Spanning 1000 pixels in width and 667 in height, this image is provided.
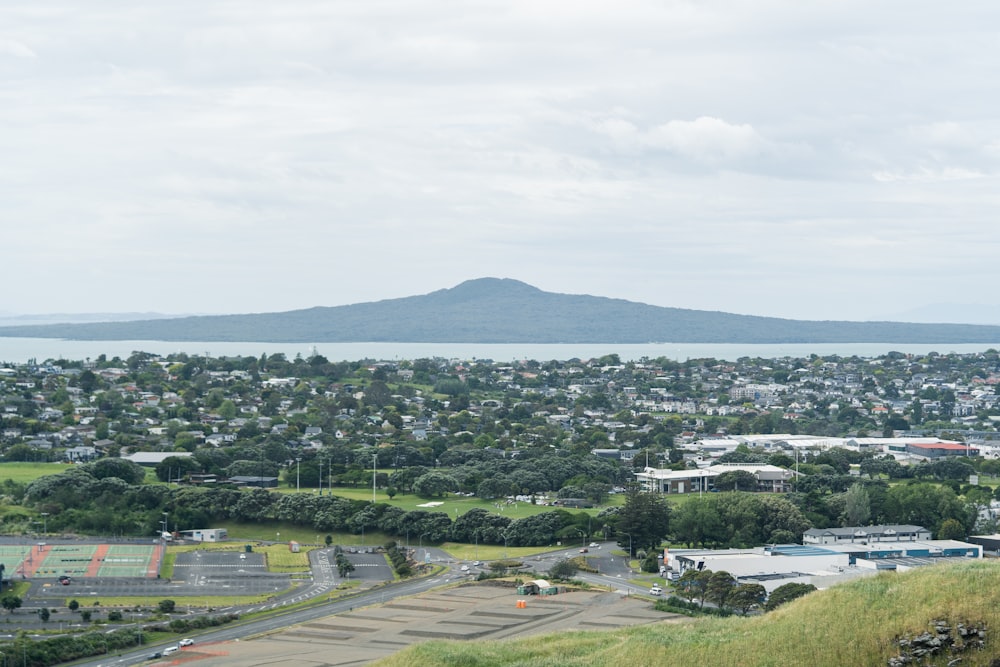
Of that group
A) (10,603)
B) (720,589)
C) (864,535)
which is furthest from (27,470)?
(720,589)

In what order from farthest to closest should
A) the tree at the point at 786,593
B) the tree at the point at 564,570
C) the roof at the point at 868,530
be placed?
the roof at the point at 868,530, the tree at the point at 564,570, the tree at the point at 786,593

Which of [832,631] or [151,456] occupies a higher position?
[832,631]

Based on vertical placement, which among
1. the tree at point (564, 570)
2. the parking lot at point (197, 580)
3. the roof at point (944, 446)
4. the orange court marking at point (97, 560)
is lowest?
the parking lot at point (197, 580)

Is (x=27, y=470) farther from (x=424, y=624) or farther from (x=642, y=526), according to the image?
(x=424, y=624)

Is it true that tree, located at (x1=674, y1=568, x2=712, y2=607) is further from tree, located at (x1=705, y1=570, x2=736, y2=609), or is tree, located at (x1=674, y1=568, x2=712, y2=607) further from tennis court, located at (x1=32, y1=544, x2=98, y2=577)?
tennis court, located at (x1=32, y1=544, x2=98, y2=577)

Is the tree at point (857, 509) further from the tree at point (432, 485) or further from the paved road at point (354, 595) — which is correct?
the tree at point (432, 485)

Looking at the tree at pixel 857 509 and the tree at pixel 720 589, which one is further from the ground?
the tree at pixel 857 509

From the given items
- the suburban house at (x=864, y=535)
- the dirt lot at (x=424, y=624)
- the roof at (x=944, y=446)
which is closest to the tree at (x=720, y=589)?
the dirt lot at (x=424, y=624)

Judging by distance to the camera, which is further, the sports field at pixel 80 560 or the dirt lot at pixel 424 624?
the sports field at pixel 80 560
